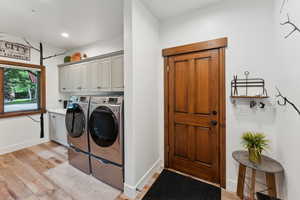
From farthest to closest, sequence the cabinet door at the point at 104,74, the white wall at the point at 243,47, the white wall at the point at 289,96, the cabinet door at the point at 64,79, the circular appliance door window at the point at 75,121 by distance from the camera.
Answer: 1. the cabinet door at the point at 64,79
2. the cabinet door at the point at 104,74
3. the circular appliance door window at the point at 75,121
4. the white wall at the point at 243,47
5. the white wall at the point at 289,96

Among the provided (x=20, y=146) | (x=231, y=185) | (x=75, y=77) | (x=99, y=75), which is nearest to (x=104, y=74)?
(x=99, y=75)

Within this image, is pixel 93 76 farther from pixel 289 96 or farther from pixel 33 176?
pixel 289 96

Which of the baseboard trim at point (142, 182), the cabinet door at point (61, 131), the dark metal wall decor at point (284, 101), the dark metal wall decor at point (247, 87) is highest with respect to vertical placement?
the dark metal wall decor at point (247, 87)

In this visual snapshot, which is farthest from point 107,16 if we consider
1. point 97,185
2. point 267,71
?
point 97,185

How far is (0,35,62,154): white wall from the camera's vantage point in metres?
2.74

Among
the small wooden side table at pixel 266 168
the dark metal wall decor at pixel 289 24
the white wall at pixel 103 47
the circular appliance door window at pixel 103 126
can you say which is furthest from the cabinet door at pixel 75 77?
the dark metal wall decor at pixel 289 24

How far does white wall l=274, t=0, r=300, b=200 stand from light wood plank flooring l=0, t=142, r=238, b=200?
807mm

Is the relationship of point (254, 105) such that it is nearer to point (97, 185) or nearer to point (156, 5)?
point (156, 5)

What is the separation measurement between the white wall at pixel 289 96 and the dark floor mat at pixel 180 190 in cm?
77

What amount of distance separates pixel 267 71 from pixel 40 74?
446 centimetres

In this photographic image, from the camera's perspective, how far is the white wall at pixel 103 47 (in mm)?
2847

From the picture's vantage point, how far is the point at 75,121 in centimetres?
218

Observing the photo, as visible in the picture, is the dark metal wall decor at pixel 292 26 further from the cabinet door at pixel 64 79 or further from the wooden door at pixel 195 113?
the cabinet door at pixel 64 79

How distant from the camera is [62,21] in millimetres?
2232
